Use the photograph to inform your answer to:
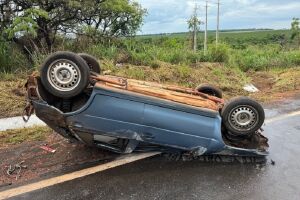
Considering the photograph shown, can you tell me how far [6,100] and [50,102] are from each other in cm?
328

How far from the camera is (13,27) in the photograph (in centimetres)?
1008

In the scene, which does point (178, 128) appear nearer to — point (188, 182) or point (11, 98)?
point (188, 182)

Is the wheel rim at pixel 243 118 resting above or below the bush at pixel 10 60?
below

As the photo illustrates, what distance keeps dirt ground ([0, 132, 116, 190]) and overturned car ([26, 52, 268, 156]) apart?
320 millimetres

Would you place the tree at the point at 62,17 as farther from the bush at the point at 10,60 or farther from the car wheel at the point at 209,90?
the car wheel at the point at 209,90

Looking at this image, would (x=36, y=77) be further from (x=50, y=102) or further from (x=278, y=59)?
(x=278, y=59)

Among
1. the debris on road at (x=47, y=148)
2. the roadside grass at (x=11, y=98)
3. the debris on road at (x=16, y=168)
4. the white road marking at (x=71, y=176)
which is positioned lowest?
the white road marking at (x=71, y=176)

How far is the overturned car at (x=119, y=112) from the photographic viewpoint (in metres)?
4.52

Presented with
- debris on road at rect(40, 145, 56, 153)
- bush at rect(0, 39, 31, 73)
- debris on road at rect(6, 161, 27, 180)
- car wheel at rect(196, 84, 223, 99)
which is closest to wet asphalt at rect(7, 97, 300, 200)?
debris on road at rect(6, 161, 27, 180)

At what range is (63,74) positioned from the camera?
15.2 ft

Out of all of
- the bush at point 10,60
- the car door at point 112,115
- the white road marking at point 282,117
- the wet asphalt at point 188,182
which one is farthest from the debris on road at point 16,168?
the bush at point 10,60

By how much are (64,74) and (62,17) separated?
7.91m

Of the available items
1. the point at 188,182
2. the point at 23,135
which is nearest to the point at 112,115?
the point at 188,182

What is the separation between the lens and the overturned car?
452cm
